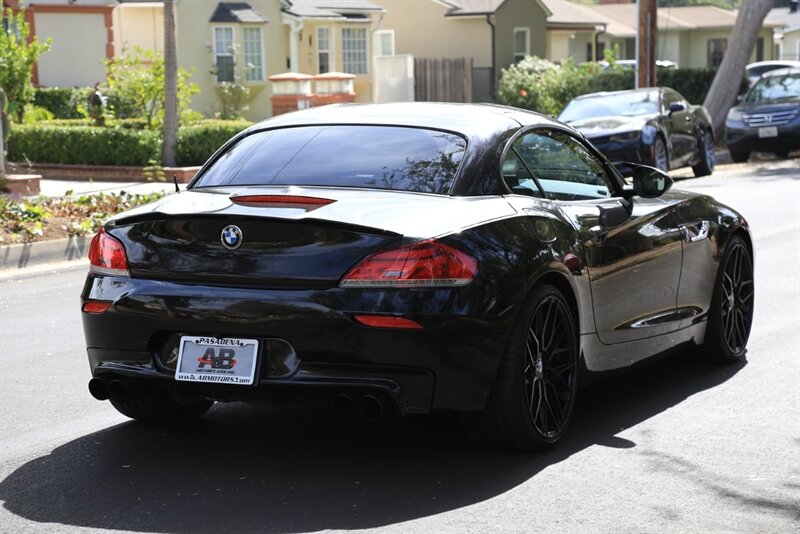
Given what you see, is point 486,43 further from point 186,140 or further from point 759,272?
point 759,272

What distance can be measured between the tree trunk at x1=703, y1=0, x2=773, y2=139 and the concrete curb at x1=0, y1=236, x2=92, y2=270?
18.7m

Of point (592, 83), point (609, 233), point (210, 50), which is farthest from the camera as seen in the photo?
point (210, 50)

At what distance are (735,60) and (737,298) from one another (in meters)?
22.9

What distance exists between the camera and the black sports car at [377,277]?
5.47 metres

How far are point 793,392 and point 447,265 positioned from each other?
2793 mm

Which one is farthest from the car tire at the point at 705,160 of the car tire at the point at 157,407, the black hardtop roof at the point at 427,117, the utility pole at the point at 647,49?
the car tire at the point at 157,407

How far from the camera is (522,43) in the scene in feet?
175

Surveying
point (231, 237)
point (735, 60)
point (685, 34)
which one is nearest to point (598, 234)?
point (231, 237)

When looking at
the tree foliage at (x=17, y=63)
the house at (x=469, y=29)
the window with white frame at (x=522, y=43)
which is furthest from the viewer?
the window with white frame at (x=522, y=43)

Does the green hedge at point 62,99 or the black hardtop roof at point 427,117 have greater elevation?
the black hardtop roof at point 427,117

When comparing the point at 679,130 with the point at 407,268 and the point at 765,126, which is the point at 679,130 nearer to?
the point at 765,126

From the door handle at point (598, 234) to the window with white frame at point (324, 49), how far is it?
129 feet

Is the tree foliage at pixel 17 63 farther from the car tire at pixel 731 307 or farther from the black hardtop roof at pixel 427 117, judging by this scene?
the black hardtop roof at pixel 427 117

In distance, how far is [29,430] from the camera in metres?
6.70
